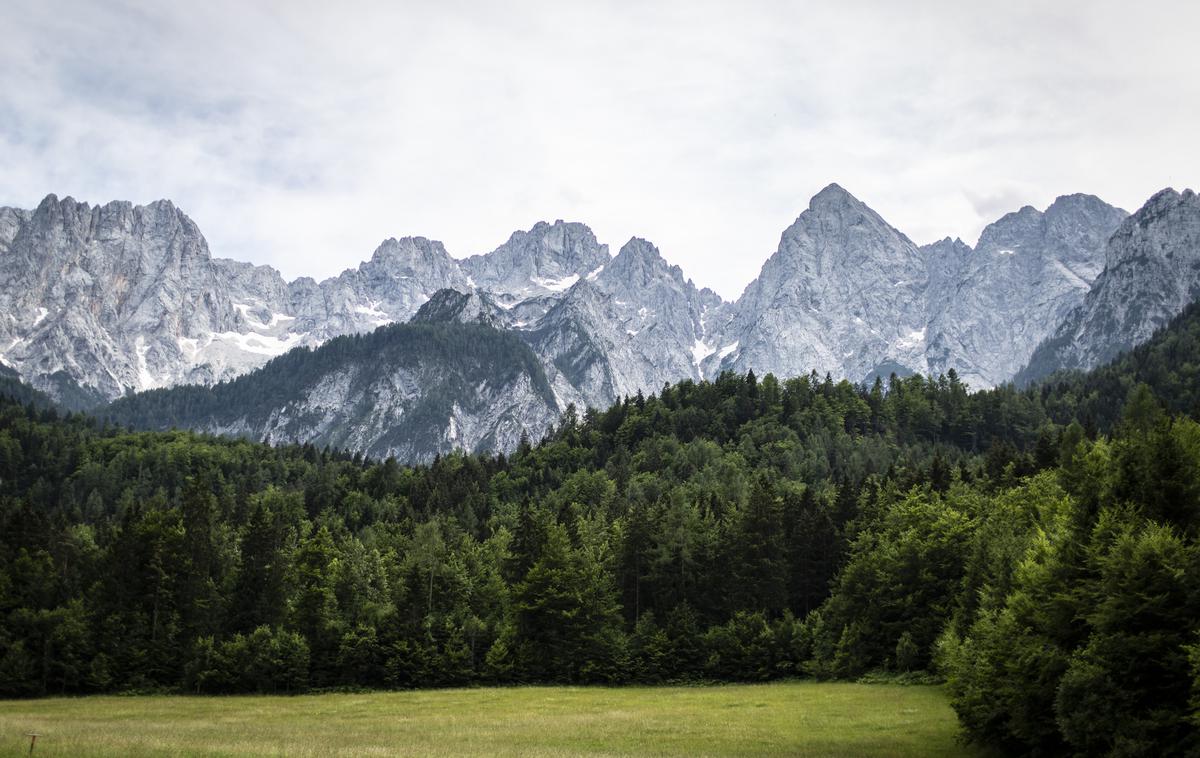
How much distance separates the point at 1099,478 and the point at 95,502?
198 meters

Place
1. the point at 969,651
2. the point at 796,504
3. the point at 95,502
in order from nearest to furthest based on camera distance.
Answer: the point at 969,651, the point at 796,504, the point at 95,502

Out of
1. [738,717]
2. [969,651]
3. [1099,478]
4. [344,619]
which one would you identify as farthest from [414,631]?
[1099,478]

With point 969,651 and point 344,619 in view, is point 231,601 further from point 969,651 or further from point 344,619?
point 969,651

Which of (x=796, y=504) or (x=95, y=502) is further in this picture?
(x=95, y=502)

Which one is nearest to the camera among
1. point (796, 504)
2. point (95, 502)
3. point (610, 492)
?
point (796, 504)

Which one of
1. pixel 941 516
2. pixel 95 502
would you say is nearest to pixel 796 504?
pixel 941 516

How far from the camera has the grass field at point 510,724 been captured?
4119 centimetres

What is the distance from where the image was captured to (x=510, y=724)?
55125 millimetres

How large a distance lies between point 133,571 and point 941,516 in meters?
75.3

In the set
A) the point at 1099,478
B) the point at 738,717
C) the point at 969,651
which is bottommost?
the point at 738,717

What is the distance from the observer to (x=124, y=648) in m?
85.2

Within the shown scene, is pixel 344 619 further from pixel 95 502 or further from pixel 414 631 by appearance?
pixel 95 502

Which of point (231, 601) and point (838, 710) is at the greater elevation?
point (231, 601)

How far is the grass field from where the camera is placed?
4119cm
